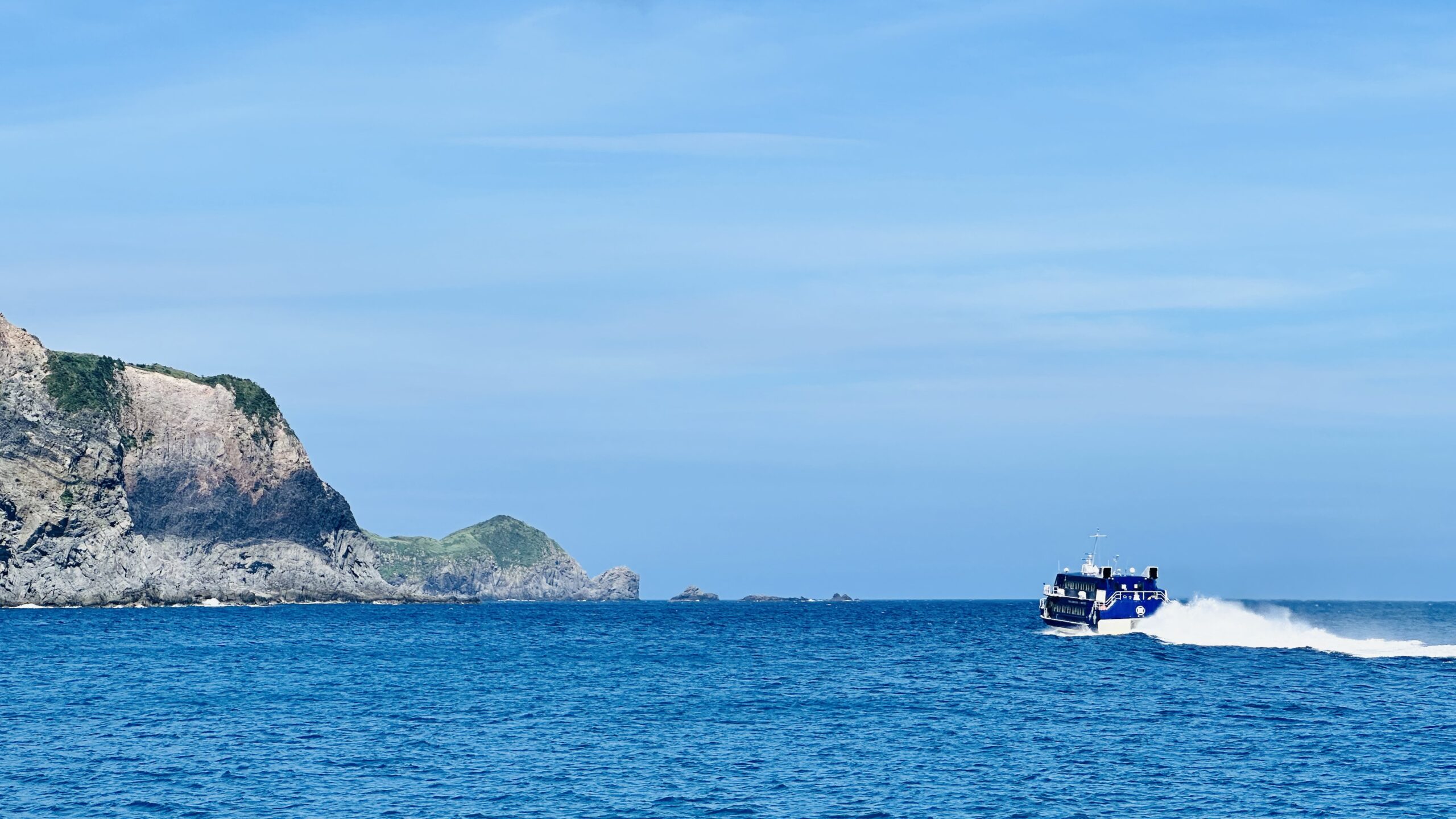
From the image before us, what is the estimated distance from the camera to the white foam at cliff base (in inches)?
5118

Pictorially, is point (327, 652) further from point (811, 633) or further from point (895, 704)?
point (811, 633)

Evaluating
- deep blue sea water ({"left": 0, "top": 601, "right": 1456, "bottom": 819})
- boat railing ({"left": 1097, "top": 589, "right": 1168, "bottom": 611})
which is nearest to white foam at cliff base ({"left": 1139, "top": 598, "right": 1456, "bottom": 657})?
boat railing ({"left": 1097, "top": 589, "right": 1168, "bottom": 611})

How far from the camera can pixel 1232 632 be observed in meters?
145

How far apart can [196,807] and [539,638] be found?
342ft

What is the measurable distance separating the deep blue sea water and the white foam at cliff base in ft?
52.3

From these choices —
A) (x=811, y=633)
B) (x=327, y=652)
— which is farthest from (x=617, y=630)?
(x=327, y=652)

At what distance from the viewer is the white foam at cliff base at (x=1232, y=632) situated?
427 ft

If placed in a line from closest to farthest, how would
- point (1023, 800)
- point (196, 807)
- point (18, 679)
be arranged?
point (196, 807), point (1023, 800), point (18, 679)

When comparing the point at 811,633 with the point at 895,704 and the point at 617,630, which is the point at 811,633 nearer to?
the point at 617,630

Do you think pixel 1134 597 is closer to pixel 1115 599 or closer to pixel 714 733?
pixel 1115 599

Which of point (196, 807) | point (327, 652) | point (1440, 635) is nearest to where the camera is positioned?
point (196, 807)

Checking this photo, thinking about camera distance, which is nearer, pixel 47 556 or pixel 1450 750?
pixel 1450 750

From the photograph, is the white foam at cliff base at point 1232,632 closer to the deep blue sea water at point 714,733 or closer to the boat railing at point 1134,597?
the boat railing at point 1134,597

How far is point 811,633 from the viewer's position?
168 meters
